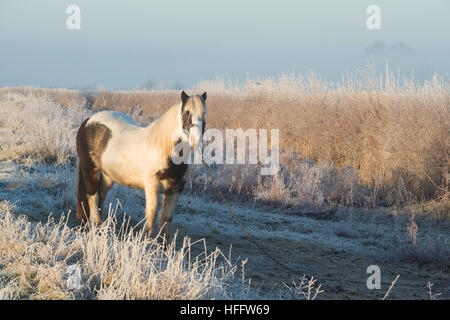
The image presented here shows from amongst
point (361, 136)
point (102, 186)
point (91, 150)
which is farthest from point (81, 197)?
point (361, 136)

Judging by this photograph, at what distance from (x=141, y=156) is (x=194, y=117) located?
0.83 metres

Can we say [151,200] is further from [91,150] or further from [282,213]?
[282,213]

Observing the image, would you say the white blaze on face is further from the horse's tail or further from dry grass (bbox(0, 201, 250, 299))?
the horse's tail

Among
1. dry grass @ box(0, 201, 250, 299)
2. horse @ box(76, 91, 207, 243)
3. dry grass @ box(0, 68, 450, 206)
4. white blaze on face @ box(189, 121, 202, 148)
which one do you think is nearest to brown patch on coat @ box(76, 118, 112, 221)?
horse @ box(76, 91, 207, 243)

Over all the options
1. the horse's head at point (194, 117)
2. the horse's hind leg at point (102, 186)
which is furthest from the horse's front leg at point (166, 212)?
the horse's hind leg at point (102, 186)

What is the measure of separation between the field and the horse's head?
991mm

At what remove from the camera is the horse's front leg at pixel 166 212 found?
16.8 feet

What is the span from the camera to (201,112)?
4547 mm

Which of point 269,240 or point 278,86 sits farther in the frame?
point 278,86

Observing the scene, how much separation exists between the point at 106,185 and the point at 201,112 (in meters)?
1.91

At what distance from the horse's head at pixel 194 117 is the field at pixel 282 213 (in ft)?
3.25

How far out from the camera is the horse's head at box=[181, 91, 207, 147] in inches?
178

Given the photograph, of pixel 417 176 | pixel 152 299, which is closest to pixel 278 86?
pixel 417 176

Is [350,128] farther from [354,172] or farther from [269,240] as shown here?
[269,240]
